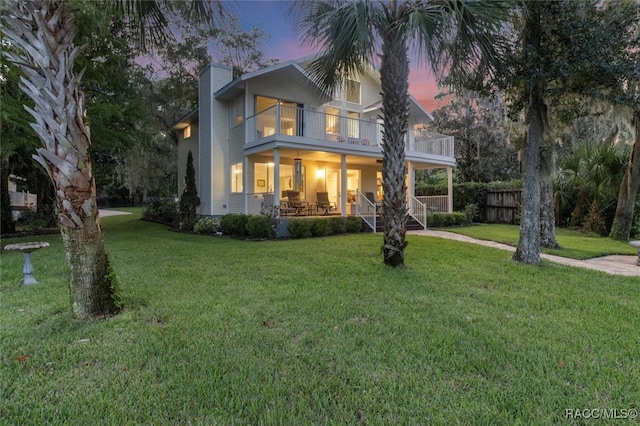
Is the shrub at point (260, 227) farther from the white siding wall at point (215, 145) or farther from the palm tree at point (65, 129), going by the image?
the palm tree at point (65, 129)

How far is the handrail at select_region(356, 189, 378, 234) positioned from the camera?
12891 mm

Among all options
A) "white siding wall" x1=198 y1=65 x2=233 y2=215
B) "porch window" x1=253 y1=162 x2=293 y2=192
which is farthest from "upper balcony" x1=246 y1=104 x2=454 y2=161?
"white siding wall" x1=198 y1=65 x2=233 y2=215

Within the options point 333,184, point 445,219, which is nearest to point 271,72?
point 333,184

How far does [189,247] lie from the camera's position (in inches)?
363

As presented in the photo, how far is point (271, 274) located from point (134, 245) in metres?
5.68

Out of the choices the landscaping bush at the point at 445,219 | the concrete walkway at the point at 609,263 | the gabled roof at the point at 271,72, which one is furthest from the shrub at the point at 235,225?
the concrete walkway at the point at 609,263

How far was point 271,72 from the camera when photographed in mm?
13570

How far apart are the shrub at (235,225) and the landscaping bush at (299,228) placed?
1792 mm

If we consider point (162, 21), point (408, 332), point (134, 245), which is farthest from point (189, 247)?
point (408, 332)

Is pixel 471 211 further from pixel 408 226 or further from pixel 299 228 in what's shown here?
pixel 299 228

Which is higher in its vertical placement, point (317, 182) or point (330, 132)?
point (330, 132)

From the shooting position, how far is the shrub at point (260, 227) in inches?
441

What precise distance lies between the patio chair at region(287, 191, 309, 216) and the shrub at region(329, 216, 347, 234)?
1.70 metres

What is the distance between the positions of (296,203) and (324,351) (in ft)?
34.7
